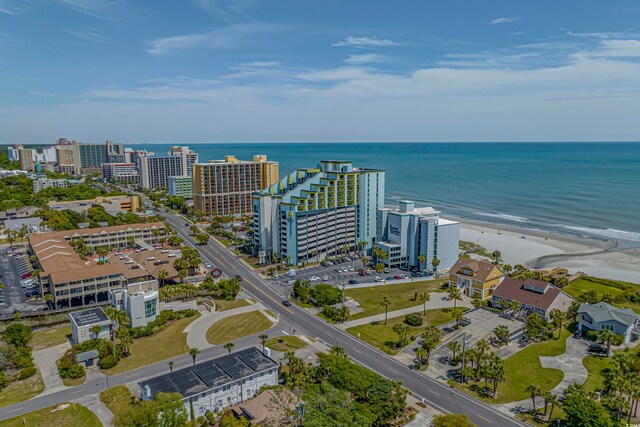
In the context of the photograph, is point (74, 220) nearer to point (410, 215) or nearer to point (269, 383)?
point (410, 215)

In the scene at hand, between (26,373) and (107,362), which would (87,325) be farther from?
(26,373)

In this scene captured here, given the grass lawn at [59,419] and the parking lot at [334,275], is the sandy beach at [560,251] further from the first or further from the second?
the grass lawn at [59,419]

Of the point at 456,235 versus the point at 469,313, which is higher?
the point at 456,235

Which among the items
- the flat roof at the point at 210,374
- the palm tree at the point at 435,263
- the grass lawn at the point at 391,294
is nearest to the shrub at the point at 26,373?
the flat roof at the point at 210,374

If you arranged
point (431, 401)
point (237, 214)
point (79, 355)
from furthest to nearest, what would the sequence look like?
point (237, 214)
point (79, 355)
point (431, 401)

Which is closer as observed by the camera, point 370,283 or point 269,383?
point 269,383

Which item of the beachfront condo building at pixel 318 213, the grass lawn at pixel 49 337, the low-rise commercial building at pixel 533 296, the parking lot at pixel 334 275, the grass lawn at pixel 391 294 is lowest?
the grass lawn at pixel 49 337

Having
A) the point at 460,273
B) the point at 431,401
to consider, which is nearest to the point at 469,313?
the point at 460,273

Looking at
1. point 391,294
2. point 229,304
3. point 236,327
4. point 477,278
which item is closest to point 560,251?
point 477,278
